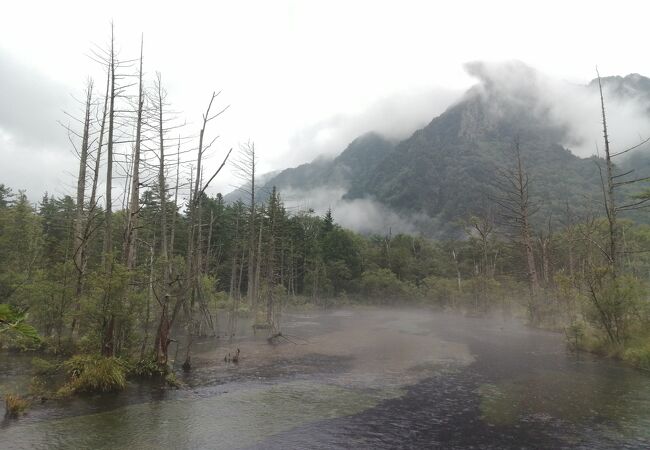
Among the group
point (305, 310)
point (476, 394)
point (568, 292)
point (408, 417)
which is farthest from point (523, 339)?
point (305, 310)

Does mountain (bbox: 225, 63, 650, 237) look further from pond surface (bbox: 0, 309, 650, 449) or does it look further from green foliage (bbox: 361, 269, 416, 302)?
pond surface (bbox: 0, 309, 650, 449)

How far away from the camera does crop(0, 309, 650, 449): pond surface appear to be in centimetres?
973

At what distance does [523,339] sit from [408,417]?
19874mm

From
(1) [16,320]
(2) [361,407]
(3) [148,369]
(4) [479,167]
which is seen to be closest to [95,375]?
(3) [148,369]

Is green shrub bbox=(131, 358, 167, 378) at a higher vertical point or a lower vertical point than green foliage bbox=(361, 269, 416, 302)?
lower

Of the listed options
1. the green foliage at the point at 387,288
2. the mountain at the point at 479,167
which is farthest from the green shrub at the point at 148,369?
the mountain at the point at 479,167

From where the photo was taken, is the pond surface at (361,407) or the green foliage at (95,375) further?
the green foliage at (95,375)

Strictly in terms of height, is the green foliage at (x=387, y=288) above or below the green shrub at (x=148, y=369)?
above

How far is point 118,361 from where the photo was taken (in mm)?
14141

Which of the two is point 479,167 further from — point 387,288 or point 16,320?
point 16,320

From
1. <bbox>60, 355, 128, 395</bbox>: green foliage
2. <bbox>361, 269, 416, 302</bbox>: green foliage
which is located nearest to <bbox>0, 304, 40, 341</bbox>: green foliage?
<bbox>60, 355, 128, 395</bbox>: green foliage

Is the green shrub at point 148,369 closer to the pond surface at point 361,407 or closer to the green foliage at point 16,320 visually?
the pond surface at point 361,407

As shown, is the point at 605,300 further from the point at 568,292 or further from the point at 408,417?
the point at 408,417

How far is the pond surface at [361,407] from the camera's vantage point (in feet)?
31.9
